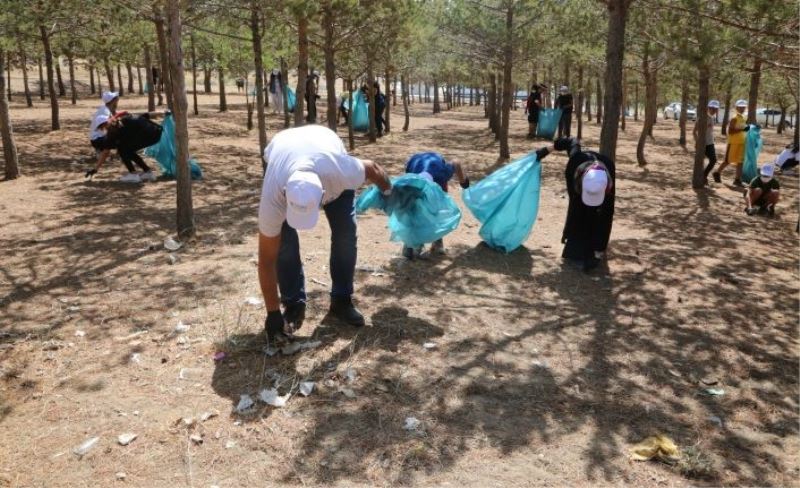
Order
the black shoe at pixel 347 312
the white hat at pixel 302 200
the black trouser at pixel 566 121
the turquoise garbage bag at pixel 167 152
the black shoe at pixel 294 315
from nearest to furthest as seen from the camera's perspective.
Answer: the white hat at pixel 302 200, the black shoe at pixel 294 315, the black shoe at pixel 347 312, the turquoise garbage bag at pixel 167 152, the black trouser at pixel 566 121

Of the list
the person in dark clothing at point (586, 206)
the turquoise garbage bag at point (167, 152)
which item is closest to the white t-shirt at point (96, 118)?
the turquoise garbage bag at point (167, 152)

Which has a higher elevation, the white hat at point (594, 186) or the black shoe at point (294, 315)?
the white hat at point (594, 186)

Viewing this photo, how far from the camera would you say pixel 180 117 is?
568 centimetres

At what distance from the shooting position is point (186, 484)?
268cm

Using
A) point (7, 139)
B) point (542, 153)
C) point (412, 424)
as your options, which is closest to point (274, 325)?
point (412, 424)

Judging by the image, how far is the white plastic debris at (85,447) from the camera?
9.36 feet

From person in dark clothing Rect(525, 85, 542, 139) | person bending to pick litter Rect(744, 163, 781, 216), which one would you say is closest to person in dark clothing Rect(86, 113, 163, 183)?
person bending to pick litter Rect(744, 163, 781, 216)

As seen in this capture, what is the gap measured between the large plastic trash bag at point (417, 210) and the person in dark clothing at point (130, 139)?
5287 mm

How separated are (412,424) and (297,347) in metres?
1.00

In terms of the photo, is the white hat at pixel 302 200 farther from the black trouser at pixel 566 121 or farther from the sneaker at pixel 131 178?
the black trouser at pixel 566 121

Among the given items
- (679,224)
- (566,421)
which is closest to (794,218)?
(679,224)

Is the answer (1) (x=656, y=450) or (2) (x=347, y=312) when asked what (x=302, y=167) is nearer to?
(2) (x=347, y=312)

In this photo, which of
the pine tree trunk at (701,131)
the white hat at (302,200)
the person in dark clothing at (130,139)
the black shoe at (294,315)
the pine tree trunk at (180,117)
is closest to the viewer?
the white hat at (302,200)

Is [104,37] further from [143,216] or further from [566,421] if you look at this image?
[566,421]
